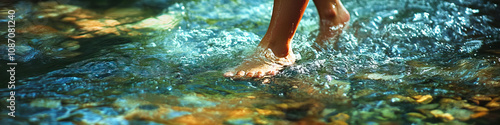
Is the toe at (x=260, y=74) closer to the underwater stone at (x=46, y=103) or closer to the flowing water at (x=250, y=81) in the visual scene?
the flowing water at (x=250, y=81)

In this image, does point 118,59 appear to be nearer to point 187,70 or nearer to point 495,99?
point 187,70

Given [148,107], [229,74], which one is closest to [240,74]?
[229,74]

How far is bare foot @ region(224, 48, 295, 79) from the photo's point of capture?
81.4 inches

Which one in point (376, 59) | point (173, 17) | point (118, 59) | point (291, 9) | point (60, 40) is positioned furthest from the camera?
point (173, 17)

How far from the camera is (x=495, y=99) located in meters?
1.63

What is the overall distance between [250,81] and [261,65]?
207 mm

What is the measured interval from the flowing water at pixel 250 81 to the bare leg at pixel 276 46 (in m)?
0.08

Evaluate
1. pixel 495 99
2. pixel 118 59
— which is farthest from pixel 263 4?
pixel 495 99

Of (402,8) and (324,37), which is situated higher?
(402,8)

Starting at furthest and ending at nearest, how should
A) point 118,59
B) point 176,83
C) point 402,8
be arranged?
point 402,8
point 118,59
point 176,83

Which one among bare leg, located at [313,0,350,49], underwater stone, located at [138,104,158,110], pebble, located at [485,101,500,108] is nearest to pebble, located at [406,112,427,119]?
pebble, located at [485,101,500,108]

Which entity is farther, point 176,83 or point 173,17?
point 173,17

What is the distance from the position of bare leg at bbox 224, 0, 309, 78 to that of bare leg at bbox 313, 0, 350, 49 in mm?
505

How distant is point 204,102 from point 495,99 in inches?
49.6
